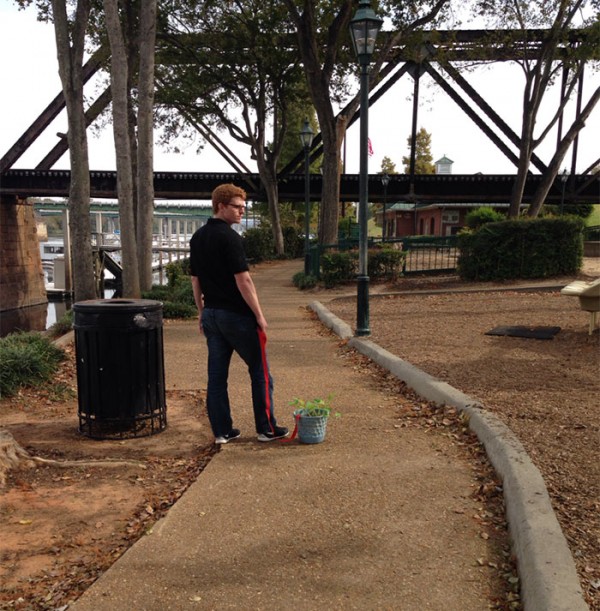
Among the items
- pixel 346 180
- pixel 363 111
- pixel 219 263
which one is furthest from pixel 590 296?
pixel 346 180

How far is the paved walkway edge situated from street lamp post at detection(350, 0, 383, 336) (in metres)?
3.84

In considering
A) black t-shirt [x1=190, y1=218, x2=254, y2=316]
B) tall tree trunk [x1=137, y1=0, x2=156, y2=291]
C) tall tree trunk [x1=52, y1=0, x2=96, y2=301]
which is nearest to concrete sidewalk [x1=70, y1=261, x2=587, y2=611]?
black t-shirt [x1=190, y1=218, x2=254, y2=316]

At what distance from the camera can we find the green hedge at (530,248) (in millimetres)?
14742

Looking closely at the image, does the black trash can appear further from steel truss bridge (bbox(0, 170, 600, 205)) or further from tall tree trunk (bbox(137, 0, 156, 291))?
steel truss bridge (bbox(0, 170, 600, 205))

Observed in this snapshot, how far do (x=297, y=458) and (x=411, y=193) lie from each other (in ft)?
130

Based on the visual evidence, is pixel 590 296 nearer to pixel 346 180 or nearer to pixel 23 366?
pixel 23 366

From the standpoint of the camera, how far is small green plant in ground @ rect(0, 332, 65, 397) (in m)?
6.15

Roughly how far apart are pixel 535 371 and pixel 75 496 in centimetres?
462

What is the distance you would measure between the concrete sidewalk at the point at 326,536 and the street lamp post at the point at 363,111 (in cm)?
413

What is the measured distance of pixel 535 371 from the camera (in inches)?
247

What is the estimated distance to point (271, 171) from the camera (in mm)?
35062

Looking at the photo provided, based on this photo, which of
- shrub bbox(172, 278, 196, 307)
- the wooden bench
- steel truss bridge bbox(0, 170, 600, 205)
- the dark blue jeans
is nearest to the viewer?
the dark blue jeans

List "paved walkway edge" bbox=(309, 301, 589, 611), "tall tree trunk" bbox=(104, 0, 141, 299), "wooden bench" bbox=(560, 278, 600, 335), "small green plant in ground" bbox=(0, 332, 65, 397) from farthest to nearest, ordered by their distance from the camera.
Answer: "tall tree trunk" bbox=(104, 0, 141, 299) < "wooden bench" bbox=(560, 278, 600, 335) < "small green plant in ground" bbox=(0, 332, 65, 397) < "paved walkway edge" bbox=(309, 301, 589, 611)

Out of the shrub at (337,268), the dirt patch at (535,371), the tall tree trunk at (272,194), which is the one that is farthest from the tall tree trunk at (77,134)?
the tall tree trunk at (272,194)
